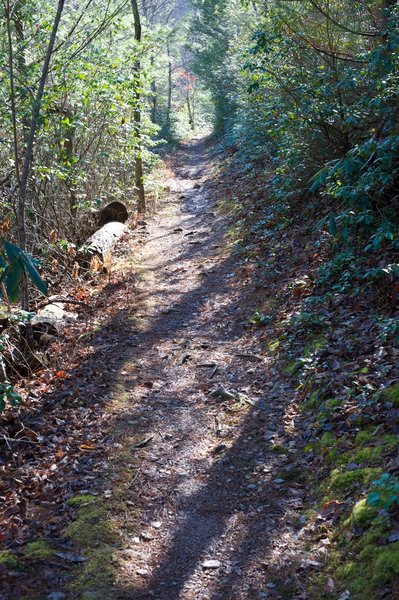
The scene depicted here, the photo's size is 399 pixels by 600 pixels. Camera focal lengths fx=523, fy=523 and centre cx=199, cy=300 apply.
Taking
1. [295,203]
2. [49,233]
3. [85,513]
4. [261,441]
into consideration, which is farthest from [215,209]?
[85,513]

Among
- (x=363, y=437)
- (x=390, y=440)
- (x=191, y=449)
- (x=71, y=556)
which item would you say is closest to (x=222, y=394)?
(x=191, y=449)

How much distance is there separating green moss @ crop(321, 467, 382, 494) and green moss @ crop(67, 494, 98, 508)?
6.49 feet

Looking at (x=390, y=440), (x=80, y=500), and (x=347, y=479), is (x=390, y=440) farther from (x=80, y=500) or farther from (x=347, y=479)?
(x=80, y=500)

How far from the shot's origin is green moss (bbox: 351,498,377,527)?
11.6ft

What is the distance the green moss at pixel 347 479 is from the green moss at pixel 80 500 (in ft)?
6.49

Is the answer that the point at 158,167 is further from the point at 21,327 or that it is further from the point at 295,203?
the point at 21,327

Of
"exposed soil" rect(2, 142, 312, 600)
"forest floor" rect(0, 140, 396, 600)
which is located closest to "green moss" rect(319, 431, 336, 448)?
"forest floor" rect(0, 140, 396, 600)

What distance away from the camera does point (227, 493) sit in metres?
4.62

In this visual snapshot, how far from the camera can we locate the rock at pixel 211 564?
→ 12.6ft

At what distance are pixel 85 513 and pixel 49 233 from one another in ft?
26.5

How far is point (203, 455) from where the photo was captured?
17.2ft

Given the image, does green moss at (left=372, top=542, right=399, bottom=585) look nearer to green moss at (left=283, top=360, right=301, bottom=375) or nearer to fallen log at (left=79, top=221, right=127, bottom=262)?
green moss at (left=283, top=360, right=301, bottom=375)

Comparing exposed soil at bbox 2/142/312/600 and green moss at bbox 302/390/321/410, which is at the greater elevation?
green moss at bbox 302/390/321/410

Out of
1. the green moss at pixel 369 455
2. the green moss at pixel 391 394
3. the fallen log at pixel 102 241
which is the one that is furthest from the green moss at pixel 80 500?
the fallen log at pixel 102 241
